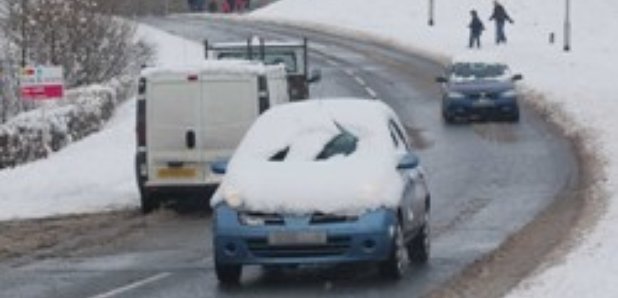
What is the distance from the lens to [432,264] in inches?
630

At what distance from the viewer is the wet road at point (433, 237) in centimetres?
1479

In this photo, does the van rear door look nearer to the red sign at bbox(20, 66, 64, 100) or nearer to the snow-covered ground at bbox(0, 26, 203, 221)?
the snow-covered ground at bbox(0, 26, 203, 221)

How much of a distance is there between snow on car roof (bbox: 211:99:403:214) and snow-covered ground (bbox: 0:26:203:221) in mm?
7245

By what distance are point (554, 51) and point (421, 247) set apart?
40.1 meters

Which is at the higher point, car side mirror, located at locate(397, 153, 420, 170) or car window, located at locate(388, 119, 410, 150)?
car window, located at locate(388, 119, 410, 150)

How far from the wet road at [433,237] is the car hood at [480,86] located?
0.88 meters

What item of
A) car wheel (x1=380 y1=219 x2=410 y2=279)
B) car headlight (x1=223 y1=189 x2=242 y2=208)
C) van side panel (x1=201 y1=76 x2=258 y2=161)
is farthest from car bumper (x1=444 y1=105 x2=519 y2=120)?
car headlight (x1=223 y1=189 x2=242 y2=208)

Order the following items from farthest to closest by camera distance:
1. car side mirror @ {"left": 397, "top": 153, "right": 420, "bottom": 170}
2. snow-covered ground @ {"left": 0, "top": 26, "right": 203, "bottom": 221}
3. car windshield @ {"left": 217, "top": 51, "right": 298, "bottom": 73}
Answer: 1. car windshield @ {"left": 217, "top": 51, "right": 298, "bottom": 73}
2. snow-covered ground @ {"left": 0, "top": 26, "right": 203, "bottom": 221}
3. car side mirror @ {"left": 397, "top": 153, "right": 420, "bottom": 170}

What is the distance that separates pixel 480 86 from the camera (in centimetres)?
3684

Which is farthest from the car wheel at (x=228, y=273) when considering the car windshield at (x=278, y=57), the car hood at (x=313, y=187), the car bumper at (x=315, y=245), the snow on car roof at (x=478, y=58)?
the snow on car roof at (x=478, y=58)

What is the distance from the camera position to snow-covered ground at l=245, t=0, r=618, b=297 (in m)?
14.0

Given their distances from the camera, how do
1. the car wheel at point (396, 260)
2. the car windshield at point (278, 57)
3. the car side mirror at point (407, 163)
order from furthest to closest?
the car windshield at point (278, 57)
the car side mirror at point (407, 163)
the car wheel at point (396, 260)

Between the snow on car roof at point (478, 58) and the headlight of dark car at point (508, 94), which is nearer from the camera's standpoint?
the headlight of dark car at point (508, 94)

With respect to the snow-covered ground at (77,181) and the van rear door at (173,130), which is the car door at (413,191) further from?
the snow-covered ground at (77,181)
